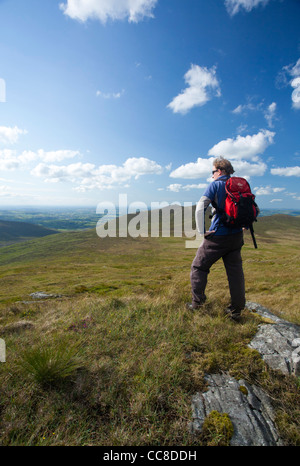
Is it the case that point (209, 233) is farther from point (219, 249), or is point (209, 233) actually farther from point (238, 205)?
point (238, 205)

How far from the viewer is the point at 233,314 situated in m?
5.07

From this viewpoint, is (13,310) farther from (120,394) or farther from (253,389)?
(253,389)

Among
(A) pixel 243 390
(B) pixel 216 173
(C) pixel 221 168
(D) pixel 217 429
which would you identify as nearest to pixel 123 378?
(D) pixel 217 429

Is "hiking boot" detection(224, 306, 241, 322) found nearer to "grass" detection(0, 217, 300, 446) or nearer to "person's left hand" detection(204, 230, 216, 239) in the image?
"grass" detection(0, 217, 300, 446)

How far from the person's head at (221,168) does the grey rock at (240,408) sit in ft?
14.8

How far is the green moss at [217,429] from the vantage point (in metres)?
2.21

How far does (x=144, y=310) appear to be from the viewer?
5.43m

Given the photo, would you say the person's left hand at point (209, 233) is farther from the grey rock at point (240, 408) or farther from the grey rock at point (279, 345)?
the grey rock at point (240, 408)

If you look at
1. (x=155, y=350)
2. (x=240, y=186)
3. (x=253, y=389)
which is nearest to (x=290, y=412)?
(x=253, y=389)

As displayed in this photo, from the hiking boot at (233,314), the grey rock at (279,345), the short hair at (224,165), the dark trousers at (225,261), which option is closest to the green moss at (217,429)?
the grey rock at (279,345)

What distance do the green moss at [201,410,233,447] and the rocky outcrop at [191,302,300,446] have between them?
7 cm

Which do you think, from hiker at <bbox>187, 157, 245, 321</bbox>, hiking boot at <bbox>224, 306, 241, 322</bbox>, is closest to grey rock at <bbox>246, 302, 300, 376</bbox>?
hiking boot at <bbox>224, 306, 241, 322</bbox>

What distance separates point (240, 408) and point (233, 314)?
262 centimetres

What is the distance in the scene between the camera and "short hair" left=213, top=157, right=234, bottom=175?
5340 millimetres
